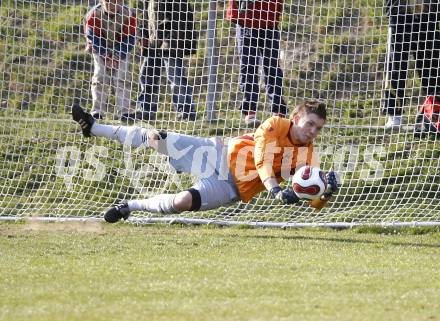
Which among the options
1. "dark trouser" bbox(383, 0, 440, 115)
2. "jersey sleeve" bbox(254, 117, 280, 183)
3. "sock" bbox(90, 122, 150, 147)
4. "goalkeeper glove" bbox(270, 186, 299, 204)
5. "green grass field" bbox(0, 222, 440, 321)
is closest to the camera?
"green grass field" bbox(0, 222, 440, 321)

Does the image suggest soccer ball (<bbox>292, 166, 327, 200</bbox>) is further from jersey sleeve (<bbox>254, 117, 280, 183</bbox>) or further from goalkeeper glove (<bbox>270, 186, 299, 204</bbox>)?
jersey sleeve (<bbox>254, 117, 280, 183</bbox>)

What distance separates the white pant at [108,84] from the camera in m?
9.62

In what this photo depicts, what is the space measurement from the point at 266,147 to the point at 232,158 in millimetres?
400

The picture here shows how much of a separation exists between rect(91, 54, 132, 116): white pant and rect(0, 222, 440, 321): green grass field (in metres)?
1.69

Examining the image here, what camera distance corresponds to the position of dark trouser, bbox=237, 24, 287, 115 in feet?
31.2

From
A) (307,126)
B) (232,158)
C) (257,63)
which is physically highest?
(257,63)

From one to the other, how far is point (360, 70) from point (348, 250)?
138 inches

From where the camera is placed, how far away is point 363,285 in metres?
5.50

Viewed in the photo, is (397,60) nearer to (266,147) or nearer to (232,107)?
(232,107)

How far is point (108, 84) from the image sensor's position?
972 cm

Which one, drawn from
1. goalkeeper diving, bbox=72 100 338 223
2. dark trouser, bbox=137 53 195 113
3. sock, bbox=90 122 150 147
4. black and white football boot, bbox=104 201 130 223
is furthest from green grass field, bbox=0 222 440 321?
dark trouser, bbox=137 53 195 113

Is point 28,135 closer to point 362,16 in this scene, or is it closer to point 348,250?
point 362,16

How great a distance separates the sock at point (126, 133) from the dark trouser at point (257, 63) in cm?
189

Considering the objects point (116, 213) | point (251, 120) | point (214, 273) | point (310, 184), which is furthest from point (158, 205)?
point (251, 120)
